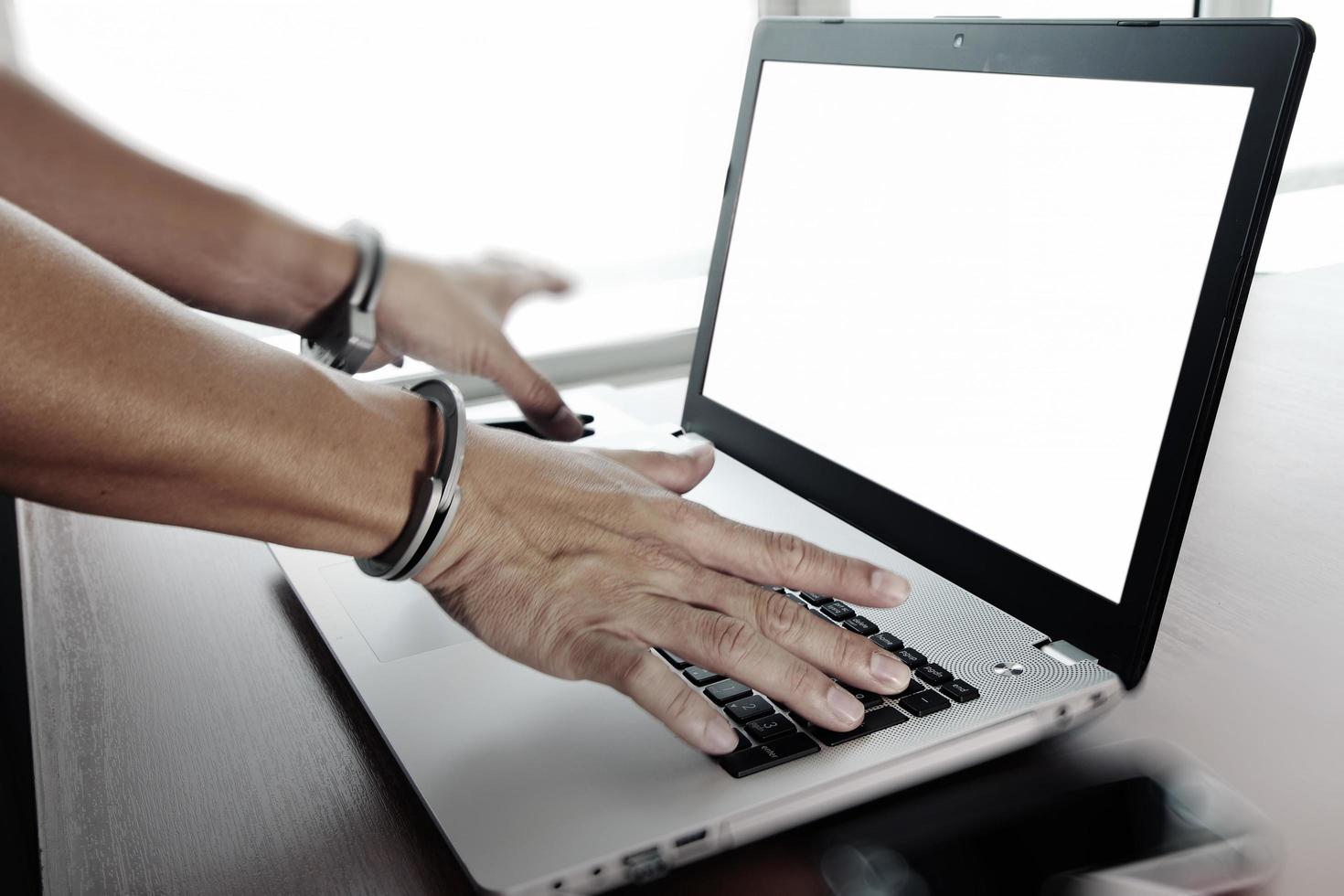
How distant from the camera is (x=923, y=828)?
47 centimetres

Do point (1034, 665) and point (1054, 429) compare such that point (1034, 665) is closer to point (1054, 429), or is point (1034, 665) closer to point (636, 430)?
point (1054, 429)

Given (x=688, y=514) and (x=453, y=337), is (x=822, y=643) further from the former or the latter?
(x=453, y=337)

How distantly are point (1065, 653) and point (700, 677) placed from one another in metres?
0.19

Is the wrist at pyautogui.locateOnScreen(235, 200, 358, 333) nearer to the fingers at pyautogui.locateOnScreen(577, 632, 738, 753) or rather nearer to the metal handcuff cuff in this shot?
the metal handcuff cuff

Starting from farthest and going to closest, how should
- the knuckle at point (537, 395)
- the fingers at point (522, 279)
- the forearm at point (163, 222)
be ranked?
the fingers at point (522, 279) → the knuckle at point (537, 395) → the forearm at point (163, 222)

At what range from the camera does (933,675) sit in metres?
0.58

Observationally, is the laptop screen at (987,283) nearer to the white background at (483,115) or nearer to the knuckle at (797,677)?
the knuckle at (797,677)

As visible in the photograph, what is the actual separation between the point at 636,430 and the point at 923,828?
0.61m

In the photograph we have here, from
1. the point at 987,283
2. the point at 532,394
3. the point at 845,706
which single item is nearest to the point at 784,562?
the point at 845,706

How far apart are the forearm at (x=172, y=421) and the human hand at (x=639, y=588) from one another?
5 centimetres

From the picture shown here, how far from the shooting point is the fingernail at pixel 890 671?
56 cm

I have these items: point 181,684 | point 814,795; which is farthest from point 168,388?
point 814,795

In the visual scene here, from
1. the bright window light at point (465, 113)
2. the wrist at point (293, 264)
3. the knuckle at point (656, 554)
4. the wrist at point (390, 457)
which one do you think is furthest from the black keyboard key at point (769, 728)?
the bright window light at point (465, 113)

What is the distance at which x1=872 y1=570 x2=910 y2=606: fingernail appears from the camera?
585 mm
